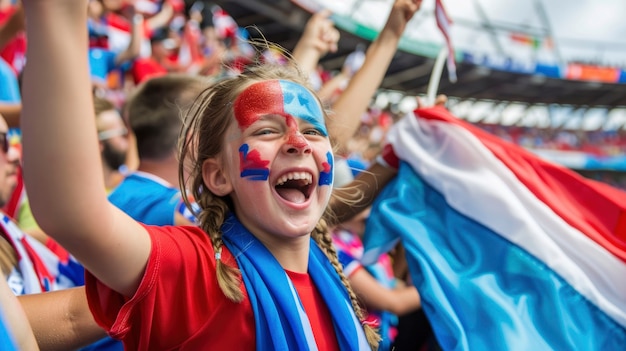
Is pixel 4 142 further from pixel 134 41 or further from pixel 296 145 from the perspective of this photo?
pixel 134 41

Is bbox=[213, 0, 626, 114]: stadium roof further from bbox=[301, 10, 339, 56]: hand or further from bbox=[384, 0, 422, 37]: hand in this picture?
bbox=[384, 0, 422, 37]: hand

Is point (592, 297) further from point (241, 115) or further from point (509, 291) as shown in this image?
point (241, 115)

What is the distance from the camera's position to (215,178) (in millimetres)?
1243

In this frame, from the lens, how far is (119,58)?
4102mm

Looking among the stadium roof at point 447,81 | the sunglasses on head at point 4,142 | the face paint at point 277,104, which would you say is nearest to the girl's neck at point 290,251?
the face paint at point 277,104

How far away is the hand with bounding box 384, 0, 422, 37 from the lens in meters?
1.90

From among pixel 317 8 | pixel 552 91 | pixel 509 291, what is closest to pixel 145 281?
pixel 509 291

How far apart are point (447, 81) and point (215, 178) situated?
2113 cm

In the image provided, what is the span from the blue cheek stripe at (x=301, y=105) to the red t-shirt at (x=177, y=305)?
315mm

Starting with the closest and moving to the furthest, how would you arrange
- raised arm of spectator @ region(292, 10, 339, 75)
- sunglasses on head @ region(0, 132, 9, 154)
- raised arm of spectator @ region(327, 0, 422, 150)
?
sunglasses on head @ region(0, 132, 9, 154), raised arm of spectator @ region(327, 0, 422, 150), raised arm of spectator @ region(292, 10, 339, 75)

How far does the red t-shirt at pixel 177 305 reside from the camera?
35.6 inches

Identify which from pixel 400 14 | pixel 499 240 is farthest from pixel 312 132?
pixel 400 14

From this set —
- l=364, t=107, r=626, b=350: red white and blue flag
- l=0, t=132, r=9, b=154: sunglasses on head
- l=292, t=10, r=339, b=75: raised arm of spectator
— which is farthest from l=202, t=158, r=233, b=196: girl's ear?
l=292, t=10, r=339, b=75: raised arm of spectator

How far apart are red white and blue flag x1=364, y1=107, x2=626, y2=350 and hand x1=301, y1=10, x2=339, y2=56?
419 millimetres
